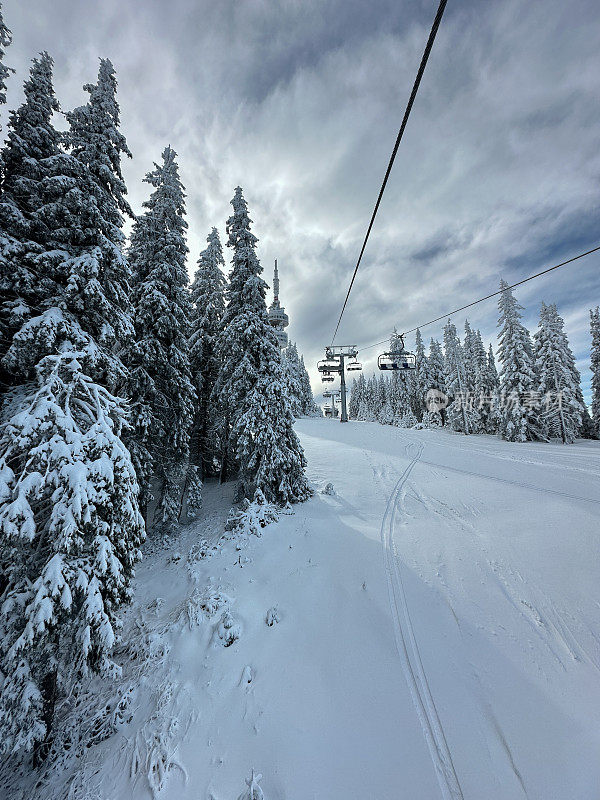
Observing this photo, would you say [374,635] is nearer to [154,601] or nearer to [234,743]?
[234,743]

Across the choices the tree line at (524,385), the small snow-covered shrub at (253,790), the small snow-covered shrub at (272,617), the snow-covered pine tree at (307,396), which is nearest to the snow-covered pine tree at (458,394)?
the tree line at (524,385)

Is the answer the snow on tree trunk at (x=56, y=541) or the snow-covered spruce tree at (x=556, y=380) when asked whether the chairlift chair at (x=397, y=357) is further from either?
the snow on tree trunk at (x=56, y=541)

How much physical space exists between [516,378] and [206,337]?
30.7 m

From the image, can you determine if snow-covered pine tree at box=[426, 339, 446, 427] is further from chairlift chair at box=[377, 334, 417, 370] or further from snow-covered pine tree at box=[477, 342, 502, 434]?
chairlift chair at box=[377, 334, 417, 370]

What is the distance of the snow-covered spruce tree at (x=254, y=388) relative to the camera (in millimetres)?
Result: 11797

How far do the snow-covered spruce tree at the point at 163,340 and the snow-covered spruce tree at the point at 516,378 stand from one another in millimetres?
30993

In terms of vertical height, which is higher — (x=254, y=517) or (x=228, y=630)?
(x=254, y=517)

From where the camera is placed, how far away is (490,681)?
4.72m

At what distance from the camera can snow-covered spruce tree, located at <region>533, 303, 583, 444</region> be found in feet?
94.7

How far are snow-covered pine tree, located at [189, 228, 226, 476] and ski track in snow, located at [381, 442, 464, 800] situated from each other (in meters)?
11.4

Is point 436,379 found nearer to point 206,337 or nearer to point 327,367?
point 327,367

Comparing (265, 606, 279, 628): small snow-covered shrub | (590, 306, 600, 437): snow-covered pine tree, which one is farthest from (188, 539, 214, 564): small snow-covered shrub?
(590, 306, 600, 437): snow-covered pine tree

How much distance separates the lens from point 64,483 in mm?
5281

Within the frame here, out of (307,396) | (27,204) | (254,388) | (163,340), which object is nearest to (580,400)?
(254,388)
